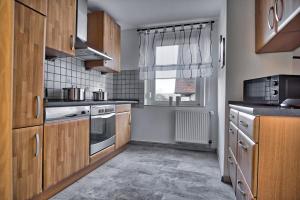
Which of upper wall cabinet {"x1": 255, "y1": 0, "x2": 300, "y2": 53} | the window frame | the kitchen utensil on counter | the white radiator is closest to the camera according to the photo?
upper wall cabinet {"x1": 255, "y1": 0, "x2": 300, "y2": 53}

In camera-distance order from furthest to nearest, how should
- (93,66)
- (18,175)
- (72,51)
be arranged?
(93,66), (72,51), (18,175)

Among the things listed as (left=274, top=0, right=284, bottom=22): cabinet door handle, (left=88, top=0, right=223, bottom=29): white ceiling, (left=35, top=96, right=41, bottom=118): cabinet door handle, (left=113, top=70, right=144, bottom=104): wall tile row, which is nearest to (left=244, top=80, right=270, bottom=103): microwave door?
(left=274, top=0, right=284, bottom=22): cabinet door handle

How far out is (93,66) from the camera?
3.08m

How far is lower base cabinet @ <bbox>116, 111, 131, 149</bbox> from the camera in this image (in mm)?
3010

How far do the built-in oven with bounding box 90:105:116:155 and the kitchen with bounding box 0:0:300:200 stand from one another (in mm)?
15

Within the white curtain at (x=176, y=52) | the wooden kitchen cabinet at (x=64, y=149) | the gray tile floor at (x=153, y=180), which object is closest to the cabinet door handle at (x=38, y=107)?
the wooden kitchen cabinet at (x=64, y=149)

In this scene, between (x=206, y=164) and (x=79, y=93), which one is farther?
(x=206, y=164)

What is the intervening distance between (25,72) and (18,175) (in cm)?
73

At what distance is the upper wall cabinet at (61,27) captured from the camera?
73.1 inches

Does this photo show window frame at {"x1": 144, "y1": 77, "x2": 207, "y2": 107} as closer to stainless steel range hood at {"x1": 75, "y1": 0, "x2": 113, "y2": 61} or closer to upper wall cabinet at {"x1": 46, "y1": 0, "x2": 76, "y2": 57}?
stainless steel range hood at {"x1": 75, "y1": 0, "x2": 113, "y2": 61}

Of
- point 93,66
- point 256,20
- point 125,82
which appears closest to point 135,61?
point 125,82

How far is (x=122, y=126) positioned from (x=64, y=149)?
4.67ft

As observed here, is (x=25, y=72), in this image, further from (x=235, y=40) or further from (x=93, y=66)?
(x=235, y=40)

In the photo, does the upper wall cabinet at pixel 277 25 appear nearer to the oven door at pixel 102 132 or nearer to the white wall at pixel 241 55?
the white wall at pixel 241 55
